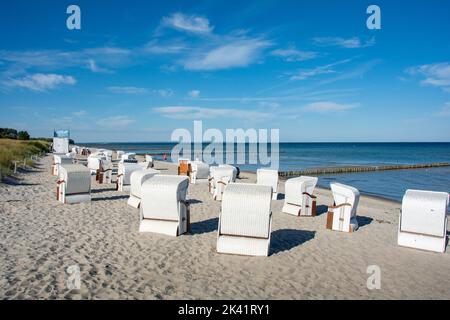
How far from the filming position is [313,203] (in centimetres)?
1296

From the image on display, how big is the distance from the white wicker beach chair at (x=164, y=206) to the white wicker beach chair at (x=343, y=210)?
4701 millimetres

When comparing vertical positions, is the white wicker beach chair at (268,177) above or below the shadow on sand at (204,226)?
above

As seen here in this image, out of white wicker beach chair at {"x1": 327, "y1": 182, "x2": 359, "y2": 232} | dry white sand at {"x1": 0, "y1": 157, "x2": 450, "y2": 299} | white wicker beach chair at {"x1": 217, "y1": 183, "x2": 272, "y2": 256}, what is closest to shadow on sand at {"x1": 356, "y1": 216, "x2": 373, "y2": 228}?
dry white sand at {"x1": 0, "y1": 157, "x2": 450, "y2": 299}

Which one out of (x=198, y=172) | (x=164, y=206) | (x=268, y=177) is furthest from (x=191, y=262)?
(x=198, y=172)

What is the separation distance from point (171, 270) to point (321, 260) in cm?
342

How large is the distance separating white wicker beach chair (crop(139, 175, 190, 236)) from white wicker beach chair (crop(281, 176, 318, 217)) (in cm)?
487

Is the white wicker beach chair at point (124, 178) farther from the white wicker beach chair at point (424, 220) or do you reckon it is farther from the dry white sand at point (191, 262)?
the white wicker beach chair at point (424, 220)

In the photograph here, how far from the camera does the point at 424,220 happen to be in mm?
9242

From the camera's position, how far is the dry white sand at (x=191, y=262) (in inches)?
234

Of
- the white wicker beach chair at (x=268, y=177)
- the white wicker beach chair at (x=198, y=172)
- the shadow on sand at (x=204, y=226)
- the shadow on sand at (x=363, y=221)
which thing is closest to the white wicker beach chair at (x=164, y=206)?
the shadow on sand at (x=204, y=226)

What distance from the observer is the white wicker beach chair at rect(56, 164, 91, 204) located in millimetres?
12680

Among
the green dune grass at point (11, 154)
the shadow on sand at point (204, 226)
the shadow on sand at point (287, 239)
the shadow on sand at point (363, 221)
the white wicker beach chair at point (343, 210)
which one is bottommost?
the shadow on sand at point (363, 221)

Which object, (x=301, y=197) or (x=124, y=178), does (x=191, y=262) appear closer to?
(x=301, y=197)

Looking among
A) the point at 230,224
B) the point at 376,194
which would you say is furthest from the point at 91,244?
the point at 376,194
